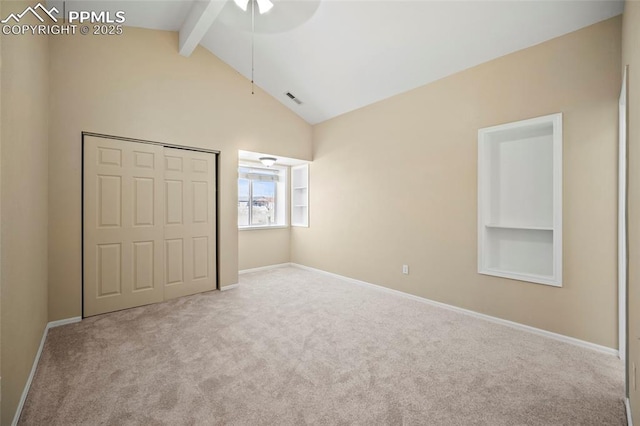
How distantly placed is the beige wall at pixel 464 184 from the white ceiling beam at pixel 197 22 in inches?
97.1

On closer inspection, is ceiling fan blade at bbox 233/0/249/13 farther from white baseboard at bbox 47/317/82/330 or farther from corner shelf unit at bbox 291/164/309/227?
white baseboard at bbox 47/317/82/330

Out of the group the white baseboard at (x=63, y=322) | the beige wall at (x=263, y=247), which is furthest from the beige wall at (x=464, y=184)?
the white baseboard at (x=63, y=322)

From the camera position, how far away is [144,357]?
240 cm

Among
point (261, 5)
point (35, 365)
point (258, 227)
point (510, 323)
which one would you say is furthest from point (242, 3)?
point (510, 323)

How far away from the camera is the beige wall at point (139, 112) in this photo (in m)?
3.06

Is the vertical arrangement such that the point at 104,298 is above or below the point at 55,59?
below

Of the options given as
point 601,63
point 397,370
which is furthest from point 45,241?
point 601,63

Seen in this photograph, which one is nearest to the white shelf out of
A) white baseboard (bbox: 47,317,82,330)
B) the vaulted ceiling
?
the vaulted ceiling

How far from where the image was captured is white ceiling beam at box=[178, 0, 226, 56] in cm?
305

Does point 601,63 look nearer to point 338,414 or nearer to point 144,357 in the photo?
point 338,414

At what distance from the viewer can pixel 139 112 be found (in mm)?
3562

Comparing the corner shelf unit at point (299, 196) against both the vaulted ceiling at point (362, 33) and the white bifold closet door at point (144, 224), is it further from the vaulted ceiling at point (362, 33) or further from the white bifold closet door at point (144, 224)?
the white bifold closet door at point (144, 224)

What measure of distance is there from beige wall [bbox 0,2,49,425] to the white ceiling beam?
1.48m

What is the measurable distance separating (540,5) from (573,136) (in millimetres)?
1230
